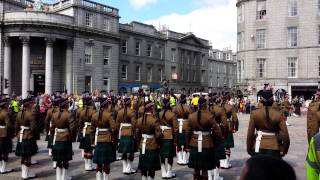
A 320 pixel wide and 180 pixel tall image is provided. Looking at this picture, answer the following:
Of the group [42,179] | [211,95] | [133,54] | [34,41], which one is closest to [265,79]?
[133,54]

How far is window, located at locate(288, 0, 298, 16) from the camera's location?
4588cm

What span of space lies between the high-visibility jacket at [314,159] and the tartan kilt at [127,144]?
8.79m

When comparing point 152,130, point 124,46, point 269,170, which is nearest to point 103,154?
point 152,130

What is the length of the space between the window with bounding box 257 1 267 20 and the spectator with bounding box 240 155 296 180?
47.6 metres

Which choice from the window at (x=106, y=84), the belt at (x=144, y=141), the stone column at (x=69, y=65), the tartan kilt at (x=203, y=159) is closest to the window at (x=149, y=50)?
the window at (x=106, y=84)

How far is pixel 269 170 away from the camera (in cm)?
222

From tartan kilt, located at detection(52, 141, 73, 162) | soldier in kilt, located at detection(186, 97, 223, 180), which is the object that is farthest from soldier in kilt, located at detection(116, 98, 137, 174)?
soldier in kilt, located at detection(186, 97, 223, 180)

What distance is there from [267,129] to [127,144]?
5.08m

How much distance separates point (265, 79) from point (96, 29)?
67.0 ft

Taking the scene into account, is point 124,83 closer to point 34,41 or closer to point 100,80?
point 100,80

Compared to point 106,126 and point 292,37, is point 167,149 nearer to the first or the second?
point 106,126

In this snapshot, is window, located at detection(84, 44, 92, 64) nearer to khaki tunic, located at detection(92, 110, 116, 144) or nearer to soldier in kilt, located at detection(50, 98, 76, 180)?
soldier in kilt, located at detection(50, 98, 76, 180)

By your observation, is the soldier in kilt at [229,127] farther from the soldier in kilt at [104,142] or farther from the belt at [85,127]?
the belt at [85,127]

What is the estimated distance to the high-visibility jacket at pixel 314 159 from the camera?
12.0 ft
